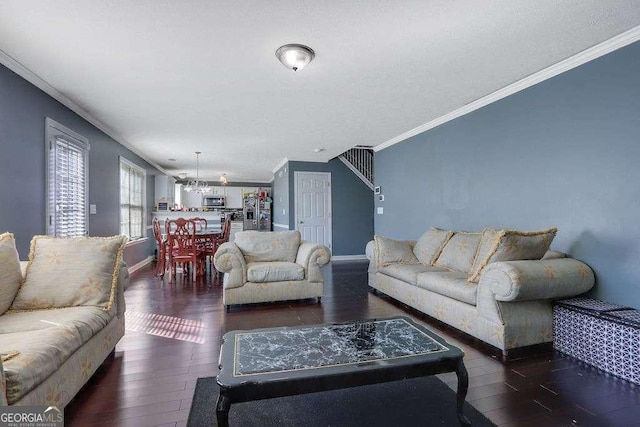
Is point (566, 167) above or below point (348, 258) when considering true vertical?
above

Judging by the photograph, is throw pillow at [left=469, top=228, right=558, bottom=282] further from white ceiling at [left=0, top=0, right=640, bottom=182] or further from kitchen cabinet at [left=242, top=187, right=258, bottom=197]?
kitchen cabinet at [left=242, top=187, right=258, bottom=197]

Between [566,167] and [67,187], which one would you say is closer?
[566,167]

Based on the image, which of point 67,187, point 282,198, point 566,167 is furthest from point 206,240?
point 566,167

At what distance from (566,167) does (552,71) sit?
901mm

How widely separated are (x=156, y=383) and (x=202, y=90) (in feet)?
8.95

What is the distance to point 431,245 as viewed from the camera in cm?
401

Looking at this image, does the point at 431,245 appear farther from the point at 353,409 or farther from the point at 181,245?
the point at 181,245

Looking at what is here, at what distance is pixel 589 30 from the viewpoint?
2344 mm

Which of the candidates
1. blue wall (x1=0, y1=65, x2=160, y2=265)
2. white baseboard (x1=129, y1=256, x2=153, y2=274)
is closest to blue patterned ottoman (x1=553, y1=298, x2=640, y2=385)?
blue wall (x1=0, y1=65, x2=160, y2=265)

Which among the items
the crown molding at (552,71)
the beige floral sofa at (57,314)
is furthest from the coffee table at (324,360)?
the crown molding at (552,71)

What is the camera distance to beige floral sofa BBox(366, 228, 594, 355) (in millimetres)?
2388

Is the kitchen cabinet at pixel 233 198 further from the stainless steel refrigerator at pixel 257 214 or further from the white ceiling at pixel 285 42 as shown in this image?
the white ceiling at pixel 285 42

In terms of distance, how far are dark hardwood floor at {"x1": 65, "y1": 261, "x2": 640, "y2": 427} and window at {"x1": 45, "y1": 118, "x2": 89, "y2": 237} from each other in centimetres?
127

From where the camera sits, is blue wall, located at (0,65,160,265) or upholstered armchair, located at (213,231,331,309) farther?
upholstered armchair, located at (213,231,331,309)
